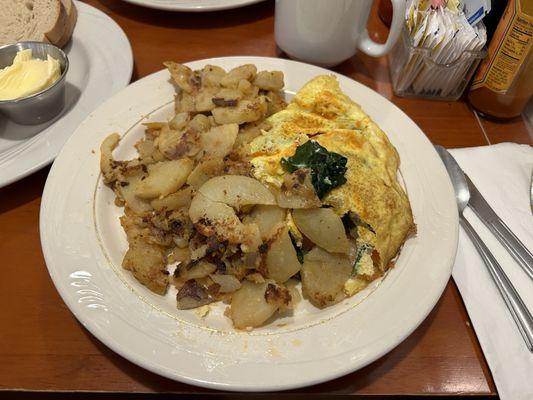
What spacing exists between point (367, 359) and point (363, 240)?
396 mm

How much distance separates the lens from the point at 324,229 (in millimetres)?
1374

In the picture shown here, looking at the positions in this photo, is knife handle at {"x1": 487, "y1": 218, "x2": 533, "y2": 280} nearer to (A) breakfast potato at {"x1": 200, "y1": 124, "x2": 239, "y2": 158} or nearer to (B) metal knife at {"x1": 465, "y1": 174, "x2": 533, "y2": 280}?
(B) metal knife at {"x1": 465, "y1": 174, "x2": 533, "y2": 280}

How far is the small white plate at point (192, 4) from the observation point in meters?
2.27

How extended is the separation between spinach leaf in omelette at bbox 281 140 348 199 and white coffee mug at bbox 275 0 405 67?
A: 0.76 meters

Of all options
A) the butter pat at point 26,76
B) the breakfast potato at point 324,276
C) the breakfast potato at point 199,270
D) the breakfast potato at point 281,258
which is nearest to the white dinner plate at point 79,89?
the butter pat at point 26,76

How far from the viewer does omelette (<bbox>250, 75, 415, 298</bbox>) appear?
56.6 inches

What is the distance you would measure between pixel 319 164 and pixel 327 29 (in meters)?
0.87

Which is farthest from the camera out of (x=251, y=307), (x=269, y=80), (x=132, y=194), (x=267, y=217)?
(x=269, y=80)

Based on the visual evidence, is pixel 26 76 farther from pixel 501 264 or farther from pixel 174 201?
pixel 501 264

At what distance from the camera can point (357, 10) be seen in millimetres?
1937

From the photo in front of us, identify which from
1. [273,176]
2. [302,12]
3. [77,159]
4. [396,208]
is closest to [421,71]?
[302,12]

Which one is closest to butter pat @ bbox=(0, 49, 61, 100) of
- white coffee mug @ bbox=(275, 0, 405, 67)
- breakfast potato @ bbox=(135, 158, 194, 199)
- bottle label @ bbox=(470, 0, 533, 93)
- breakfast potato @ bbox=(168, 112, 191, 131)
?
breakfast potato @ bbox=(168, 112, 191, 131)

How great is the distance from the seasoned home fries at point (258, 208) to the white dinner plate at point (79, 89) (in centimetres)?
32

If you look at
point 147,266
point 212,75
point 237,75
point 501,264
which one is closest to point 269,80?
point 237,75
